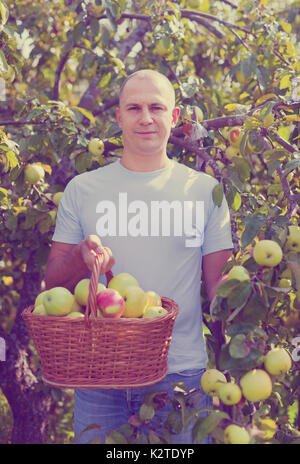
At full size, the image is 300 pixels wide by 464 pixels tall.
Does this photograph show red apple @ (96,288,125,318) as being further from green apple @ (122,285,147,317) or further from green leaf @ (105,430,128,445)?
green leaf @ (105,430,128,445)

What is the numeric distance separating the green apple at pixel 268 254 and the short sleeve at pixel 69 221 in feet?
2.35

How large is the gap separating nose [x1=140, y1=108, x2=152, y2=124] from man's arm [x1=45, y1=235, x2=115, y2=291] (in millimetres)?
494

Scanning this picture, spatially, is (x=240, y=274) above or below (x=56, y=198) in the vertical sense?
below

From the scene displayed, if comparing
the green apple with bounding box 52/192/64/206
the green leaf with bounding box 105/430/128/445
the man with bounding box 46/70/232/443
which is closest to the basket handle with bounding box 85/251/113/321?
the man with bounding box 46/70/232/443

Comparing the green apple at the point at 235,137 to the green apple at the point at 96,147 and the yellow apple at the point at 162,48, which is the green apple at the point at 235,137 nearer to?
the green apple at the point at 96,147

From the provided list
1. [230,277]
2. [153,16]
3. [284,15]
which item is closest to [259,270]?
[230,277]

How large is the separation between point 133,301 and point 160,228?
16.3 inches

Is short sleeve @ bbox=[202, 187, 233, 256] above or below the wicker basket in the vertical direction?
above

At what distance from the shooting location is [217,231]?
205cm

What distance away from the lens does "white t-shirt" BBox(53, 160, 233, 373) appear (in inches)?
78.5

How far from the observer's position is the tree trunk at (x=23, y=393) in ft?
10.4

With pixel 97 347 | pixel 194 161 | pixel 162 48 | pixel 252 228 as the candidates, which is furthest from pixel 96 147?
pixel 97 347

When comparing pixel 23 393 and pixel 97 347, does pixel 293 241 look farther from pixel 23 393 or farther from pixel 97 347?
pixel 23 393
